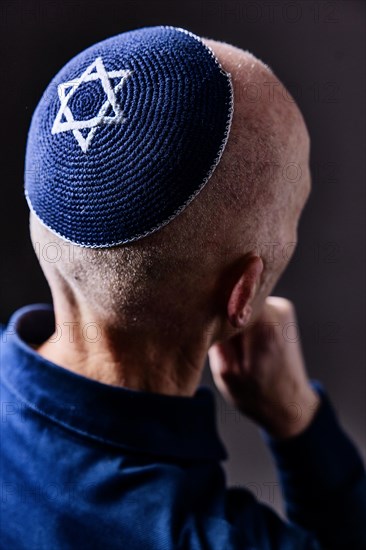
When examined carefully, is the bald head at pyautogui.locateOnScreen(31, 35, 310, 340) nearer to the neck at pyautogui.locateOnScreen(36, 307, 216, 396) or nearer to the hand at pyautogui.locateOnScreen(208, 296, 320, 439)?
the neck at pyautogui.locateOnScreen(36, 307, 216, 396)

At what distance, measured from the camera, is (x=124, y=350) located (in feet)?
2.93

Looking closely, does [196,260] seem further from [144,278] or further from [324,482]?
[324,482]

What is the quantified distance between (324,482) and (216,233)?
0.50 meters

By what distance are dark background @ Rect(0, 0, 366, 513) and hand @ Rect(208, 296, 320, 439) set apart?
1.16ft

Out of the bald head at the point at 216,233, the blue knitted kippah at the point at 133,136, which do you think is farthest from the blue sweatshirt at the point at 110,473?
the blue knitted kippah at the point at 133,136

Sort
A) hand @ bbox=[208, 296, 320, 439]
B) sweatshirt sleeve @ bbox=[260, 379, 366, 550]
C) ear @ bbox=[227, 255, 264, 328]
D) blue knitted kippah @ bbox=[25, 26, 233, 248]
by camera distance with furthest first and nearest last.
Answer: hand @ bbox=[208, 296, 320, 439] → sweatshirt sleeve @ bbox=[260, 379, 366, 550] → ear @ bbox=[227, 255, 264, 328] → blue knitted kippah @ bbox=[25, 26, 233, 248]

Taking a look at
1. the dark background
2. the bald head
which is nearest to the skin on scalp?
the bald head

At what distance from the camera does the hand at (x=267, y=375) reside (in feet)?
3.75

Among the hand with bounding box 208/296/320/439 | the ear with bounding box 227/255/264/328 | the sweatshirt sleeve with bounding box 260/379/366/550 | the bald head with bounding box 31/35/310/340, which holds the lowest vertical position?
the sweatshirt sleeve with bounding box 260/379/366/550

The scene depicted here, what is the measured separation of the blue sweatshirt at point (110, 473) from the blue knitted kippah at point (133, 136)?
215mm

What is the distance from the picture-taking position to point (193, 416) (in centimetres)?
94

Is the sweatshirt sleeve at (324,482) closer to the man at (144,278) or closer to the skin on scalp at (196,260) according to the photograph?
the man at (144,278)

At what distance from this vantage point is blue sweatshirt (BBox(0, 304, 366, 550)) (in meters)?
0.81

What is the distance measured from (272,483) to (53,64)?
1115 mm
